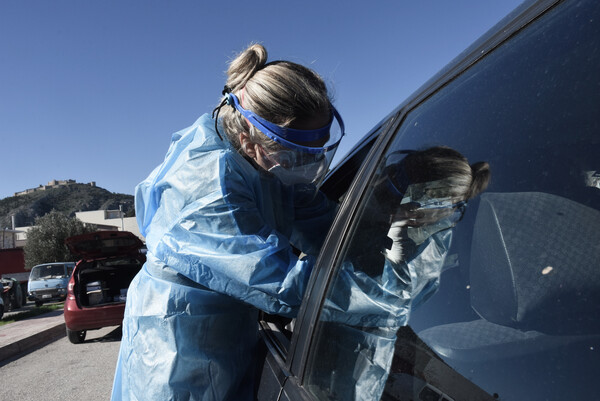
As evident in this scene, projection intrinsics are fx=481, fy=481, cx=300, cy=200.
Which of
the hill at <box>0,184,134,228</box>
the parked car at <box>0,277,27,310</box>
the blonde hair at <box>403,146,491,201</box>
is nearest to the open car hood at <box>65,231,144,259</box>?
the blonde hair at <box>403,146,491,201</box>

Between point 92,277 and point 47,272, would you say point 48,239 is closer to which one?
point 47,272

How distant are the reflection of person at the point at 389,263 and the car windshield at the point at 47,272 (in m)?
19.3

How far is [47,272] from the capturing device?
1808 centimetres

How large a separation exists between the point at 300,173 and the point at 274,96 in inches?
Result: 11.2

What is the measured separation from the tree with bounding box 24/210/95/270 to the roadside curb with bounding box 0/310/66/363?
22636 millimetres

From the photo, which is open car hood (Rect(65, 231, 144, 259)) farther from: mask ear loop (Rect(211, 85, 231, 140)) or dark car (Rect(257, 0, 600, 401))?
dark car (Rect(257, 0, 600, 401))

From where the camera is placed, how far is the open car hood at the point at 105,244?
24.9 feet

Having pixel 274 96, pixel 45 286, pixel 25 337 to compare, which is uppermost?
pixel 274 96

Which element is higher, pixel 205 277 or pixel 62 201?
pixel 205 277

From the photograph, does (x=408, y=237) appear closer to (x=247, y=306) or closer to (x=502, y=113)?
(x=502, y=113)

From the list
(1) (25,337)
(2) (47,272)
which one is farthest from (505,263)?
(2) (47,272)

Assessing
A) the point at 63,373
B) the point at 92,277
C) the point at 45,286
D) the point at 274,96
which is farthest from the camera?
the point at 45,286

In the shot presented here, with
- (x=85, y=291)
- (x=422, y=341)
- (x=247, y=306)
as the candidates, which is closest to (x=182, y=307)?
(x=247, y=306)

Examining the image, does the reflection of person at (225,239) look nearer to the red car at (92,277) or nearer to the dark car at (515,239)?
the dark car at (515,239)
